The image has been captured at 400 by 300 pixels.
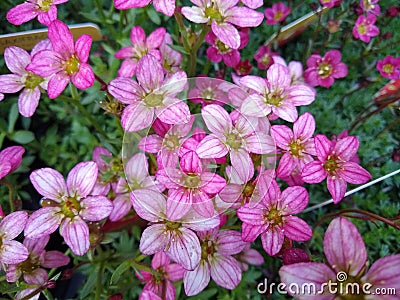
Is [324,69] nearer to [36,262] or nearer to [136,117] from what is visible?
[136,117]

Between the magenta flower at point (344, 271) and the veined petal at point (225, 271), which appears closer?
the magenta flower at point (344, 271)

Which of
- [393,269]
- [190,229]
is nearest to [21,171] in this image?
[190,229]

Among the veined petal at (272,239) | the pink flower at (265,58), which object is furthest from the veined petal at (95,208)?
the pink flower at (265,58)

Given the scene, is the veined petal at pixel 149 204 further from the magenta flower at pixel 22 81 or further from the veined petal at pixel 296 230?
the magenta flower at pixel 22 81

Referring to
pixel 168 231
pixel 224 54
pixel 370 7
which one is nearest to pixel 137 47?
pixel 224 54

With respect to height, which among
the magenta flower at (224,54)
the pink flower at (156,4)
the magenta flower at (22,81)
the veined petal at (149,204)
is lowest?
the veined petal at (149,204)

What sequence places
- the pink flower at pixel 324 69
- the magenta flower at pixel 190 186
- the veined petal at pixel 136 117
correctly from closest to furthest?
the magenta flower at pixel 190 186 < the veined petal at pixel 136 117 < the pink flower at pixel 324 69

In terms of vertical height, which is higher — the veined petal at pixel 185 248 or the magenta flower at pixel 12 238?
the magenta flower at pixel 12 238
